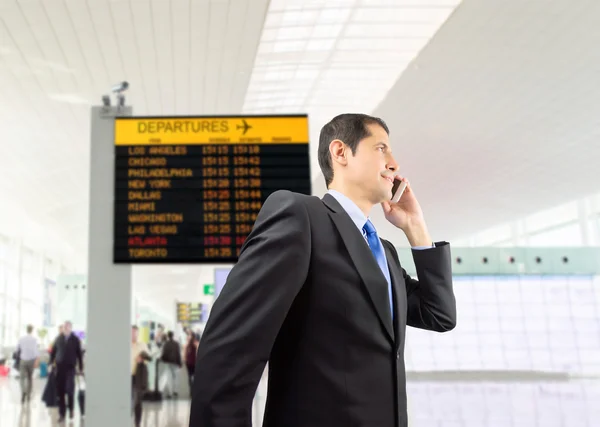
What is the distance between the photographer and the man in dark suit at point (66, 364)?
10898 millimetres

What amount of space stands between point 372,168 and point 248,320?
52 centimetres

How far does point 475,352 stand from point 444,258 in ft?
73.6

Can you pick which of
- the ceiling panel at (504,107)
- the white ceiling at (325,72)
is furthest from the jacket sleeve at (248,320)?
the ceiling panel at (504,107)

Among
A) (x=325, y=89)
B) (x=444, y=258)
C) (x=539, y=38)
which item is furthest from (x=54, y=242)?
(x=444, y=258)

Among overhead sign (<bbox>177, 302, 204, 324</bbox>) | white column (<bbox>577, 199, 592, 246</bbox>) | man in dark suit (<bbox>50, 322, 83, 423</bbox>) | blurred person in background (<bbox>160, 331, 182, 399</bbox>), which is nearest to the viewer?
man in dark suit (<bbox>50, 322, 83, 423</bbox>)

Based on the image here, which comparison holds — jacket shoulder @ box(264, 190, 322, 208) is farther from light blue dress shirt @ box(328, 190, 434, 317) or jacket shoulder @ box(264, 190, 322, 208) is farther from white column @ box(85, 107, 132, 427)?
white column @ box(85, 107, 132, 427)

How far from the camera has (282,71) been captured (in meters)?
14.3

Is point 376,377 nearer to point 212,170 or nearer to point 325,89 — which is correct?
point 212,170

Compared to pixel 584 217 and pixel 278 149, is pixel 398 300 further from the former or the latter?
pixel 584 217

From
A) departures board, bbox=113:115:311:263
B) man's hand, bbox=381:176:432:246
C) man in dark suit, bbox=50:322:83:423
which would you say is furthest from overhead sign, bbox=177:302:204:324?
man's hand, bbox=381:176:432:246

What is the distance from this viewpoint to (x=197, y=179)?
18.8ft

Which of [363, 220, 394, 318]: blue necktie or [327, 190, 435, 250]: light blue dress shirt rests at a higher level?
[327, 190, 435, 250]: light blue dress shirt

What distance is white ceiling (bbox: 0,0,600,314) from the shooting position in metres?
8.77

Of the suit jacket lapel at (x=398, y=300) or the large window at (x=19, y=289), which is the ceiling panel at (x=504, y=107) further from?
the large window at (x=19, y=289)
